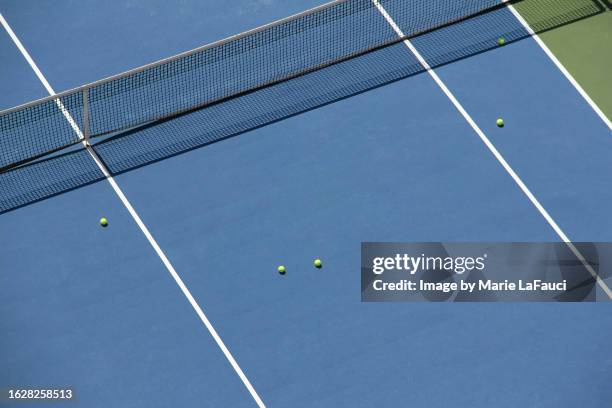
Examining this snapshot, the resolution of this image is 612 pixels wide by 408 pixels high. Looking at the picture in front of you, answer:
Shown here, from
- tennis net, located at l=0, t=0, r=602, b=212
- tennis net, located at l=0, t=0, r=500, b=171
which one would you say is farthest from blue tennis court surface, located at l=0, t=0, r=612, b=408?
tennis net, located at l=0, t=0, r=500, b=171

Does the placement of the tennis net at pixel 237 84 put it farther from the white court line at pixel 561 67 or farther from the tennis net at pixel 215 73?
the white court line at pixel 561 67

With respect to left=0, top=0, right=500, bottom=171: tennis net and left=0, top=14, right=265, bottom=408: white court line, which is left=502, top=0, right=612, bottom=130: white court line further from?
left=0, top=14, right=265, bottom=408: white court line

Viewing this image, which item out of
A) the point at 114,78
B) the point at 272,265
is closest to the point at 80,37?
the point at 114,78

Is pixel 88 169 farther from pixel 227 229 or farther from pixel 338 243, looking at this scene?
pixel 338 243

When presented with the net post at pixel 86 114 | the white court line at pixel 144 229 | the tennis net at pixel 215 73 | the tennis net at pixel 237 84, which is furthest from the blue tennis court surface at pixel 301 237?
the net post at pixel 86 114

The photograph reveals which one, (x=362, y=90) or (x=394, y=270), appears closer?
(x=394, y=270)

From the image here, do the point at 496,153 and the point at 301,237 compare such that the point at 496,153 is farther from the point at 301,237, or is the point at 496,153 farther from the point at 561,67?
the point at 301,237
